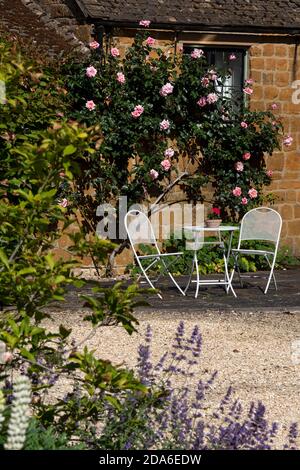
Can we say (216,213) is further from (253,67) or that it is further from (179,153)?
(253,67)

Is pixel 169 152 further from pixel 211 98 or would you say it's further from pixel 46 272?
pixel 46 272

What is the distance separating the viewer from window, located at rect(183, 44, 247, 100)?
13031 mm

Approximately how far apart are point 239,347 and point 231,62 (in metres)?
6.36

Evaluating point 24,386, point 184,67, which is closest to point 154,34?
point 184,67

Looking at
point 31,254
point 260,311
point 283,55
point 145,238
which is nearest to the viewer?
point 31,254

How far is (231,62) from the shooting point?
13078 millimetres

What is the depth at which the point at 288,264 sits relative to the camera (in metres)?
12.9

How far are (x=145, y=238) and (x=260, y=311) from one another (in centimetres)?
332

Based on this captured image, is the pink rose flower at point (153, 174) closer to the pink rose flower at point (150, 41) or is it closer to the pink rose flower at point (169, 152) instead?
the pink rose flower at point (169, 152)

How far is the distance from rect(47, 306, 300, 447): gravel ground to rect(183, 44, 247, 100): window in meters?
4.87

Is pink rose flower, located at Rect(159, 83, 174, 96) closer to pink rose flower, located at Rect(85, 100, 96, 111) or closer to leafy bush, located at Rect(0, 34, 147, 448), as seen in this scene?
pink rose flower, located at Rect(85, 100, 96, 111)

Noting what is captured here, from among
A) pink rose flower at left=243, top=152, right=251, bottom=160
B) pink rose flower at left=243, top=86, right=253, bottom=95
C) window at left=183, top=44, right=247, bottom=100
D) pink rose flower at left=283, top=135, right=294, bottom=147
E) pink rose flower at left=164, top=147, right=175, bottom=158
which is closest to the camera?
pink rose flower at left=164, top=147, right=175, bottom=158

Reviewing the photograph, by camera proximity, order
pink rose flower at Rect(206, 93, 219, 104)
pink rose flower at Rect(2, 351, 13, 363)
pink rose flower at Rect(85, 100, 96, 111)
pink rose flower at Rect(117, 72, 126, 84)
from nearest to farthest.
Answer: pink rose flower at Rect(2, 351, 13, 363), pink rose flower at Rect(85, 100, 96, 111), pink rose flower at Rect(117, 72, 126, 84), pink rose flower at Rect(206, 93, 219, 104)

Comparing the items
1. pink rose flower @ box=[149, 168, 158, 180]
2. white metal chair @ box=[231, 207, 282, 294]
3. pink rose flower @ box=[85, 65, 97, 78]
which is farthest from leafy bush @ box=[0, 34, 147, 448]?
pink rose flower @ box=[149, 168, 158, 180]
